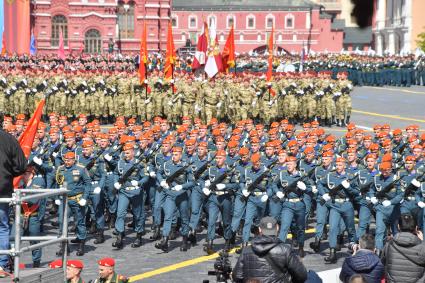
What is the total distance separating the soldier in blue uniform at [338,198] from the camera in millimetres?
15062

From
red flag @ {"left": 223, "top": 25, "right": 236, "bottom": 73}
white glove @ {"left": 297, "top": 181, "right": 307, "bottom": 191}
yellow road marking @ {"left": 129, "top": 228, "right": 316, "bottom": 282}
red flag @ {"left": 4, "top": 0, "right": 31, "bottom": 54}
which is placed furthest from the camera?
red flag @ {"left": 4, "top": 0, "right": 31, "bottom": 54}

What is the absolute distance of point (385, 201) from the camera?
1481cm

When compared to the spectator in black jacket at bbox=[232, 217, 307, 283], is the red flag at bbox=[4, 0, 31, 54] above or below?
above

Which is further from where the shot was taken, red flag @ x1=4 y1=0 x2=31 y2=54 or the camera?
red flag @ x1=4 y1=0 x2=31 y2=54

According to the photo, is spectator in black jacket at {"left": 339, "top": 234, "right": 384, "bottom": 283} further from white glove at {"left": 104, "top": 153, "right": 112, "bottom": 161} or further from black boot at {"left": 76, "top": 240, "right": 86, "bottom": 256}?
white glove at {"left": 104, "top": 153, "right": 112, "bottom": 161}

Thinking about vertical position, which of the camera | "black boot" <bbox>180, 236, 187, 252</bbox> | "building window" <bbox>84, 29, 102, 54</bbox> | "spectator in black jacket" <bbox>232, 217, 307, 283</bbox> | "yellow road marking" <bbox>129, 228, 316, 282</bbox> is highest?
"building window" <bbox>84, 29, 102, 54</bbox>

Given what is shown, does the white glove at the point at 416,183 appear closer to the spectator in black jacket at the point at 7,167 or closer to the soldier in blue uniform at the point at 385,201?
the soldier in blue uniform at the point at 385,201

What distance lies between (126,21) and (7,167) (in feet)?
247

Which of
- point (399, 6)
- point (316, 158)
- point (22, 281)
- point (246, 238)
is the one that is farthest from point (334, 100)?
point (399, 6)

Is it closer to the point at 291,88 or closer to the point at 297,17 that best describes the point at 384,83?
the point at 291,88

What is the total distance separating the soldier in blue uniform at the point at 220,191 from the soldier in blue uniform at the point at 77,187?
1981 mm

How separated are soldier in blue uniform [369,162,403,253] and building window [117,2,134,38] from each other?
68.9 meters

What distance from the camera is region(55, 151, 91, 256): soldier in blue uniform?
15.5m

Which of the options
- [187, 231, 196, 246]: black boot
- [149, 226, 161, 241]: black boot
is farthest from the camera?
[149, 226, 161, 241]: black boot
